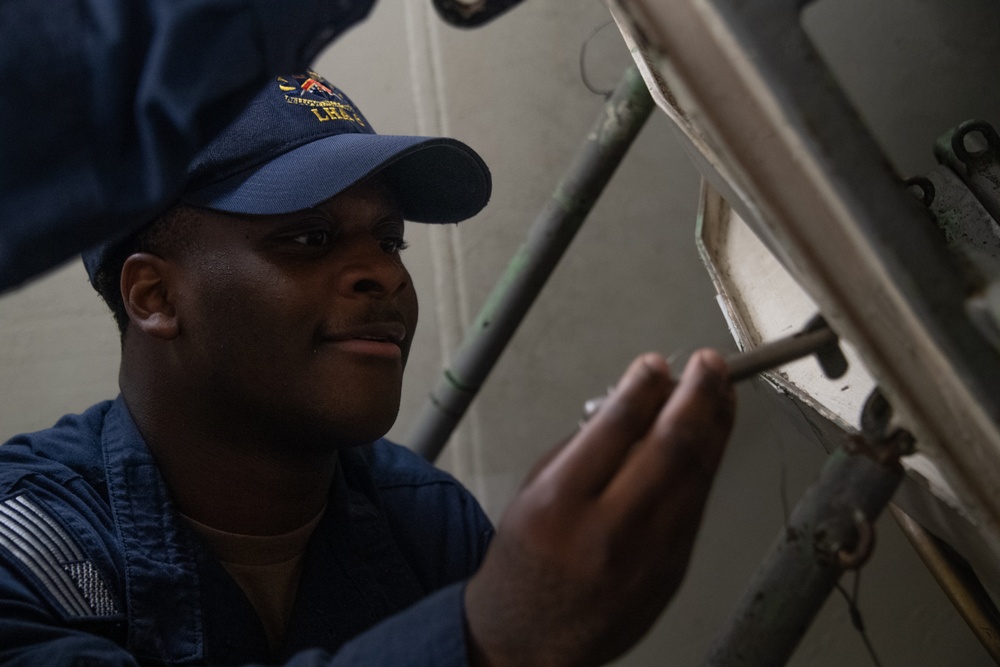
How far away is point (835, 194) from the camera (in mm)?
359

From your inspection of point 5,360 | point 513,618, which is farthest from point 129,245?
point 5,360

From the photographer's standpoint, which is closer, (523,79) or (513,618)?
(513,618)

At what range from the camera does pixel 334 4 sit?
0.47 m

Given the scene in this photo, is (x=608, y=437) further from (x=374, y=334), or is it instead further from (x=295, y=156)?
(x=295, y=156)

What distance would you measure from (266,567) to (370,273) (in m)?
0.31

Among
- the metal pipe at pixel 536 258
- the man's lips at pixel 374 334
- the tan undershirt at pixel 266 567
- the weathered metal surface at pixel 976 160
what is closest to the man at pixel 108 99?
the man's lips at pixel 374 334

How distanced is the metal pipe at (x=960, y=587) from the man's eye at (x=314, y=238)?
1.81 feet

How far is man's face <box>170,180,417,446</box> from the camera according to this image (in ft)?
2.42

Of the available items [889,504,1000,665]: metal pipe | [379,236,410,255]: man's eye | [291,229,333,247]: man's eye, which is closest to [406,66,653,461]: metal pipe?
[379,236,410,255]: man's eye

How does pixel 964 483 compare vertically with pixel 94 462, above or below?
above

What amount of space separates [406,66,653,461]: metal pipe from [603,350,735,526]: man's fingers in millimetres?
734

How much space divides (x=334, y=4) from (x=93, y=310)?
41.9 inches

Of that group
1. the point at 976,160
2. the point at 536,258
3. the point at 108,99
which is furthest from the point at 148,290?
the point at 976,160

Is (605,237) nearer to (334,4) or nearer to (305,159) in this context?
(305,159)
